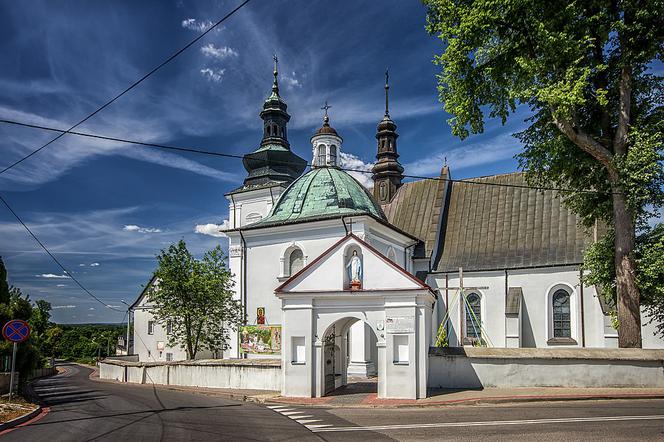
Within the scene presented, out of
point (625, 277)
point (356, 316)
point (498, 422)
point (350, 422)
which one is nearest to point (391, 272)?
point (356, 316)

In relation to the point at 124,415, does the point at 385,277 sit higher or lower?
higher

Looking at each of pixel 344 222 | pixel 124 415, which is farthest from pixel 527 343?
pixel 124 415

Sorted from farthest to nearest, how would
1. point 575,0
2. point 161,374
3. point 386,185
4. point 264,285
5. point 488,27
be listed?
point 386,185 < point 264,285 < point 161,374 < point 488,27 < point 575,0

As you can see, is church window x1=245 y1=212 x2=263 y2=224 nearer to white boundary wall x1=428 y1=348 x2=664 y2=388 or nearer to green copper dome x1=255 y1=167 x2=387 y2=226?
green copper dome x1=255 y1=167 x2=387 y2=226

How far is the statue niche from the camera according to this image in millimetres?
17391

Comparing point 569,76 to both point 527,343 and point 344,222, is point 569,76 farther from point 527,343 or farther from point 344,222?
point 527,343

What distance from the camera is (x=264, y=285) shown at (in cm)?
2881

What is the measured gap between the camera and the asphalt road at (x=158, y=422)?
1112 cm

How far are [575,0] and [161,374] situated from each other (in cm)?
2185

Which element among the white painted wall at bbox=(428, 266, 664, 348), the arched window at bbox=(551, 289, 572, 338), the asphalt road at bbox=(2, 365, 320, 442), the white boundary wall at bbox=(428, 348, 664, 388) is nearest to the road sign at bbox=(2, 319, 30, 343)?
the asphalt road at bbox=(2, 365, 320, 442)

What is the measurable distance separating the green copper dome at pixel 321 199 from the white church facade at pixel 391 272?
9cm

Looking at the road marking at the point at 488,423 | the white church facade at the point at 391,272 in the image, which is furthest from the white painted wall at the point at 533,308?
the road marking at the point at 488,423

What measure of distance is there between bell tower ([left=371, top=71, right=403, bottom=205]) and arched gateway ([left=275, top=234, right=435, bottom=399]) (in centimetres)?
2266

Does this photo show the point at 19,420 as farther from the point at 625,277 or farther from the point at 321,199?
the point at 321,199
